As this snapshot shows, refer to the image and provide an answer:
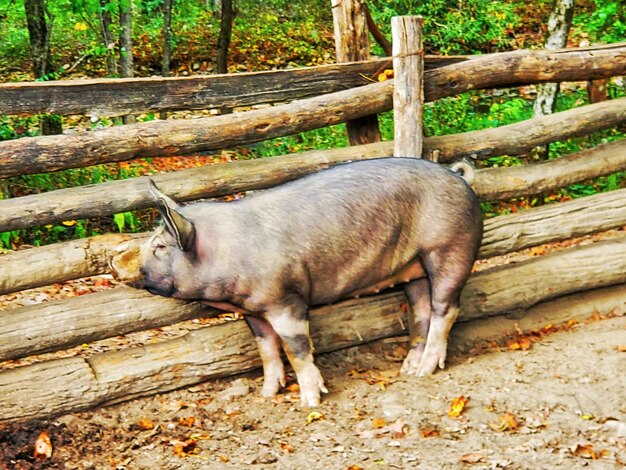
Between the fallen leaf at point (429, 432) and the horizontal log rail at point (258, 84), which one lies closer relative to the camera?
the fallen leaf at point (429, 432)

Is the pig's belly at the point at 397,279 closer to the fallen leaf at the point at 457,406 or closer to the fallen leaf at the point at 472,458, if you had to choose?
the fallen leaf at the point at 457,406

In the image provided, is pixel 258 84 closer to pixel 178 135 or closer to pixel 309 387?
pixel 178 135

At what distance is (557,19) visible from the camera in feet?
32.7

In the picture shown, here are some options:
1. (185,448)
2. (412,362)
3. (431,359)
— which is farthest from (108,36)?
(185,448)

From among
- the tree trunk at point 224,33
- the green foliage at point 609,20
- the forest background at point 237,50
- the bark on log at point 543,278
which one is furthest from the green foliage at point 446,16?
the bark on log at point 543,278

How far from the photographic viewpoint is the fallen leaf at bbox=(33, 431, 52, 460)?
16.9 ft

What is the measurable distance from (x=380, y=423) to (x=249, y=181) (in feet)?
6.23

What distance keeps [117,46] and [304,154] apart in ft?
19.2

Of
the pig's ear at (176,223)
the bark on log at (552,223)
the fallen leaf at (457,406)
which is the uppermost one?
the pig's ear at (176,223)

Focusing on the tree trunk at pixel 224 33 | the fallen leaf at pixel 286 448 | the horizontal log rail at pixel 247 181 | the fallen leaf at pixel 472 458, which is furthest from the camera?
the tree trunk at pixel 224 33

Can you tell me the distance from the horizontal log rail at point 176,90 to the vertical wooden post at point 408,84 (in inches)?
9.7

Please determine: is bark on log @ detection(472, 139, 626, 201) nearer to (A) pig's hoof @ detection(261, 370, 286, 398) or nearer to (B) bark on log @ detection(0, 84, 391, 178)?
(B) bark on log @ detection(0, 84, 391, 178)

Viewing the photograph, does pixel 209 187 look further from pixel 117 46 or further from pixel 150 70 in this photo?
pixel 150 70

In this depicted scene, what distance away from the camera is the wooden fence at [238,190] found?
5582 mm
